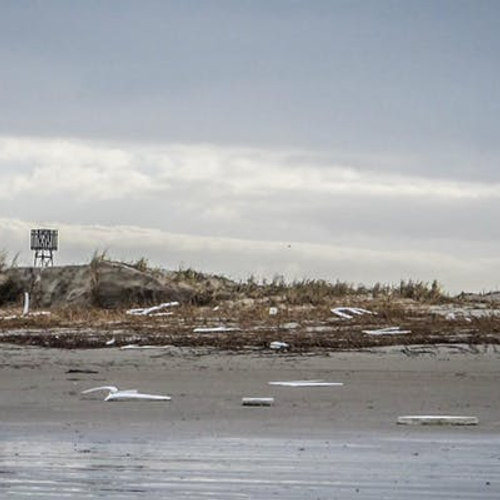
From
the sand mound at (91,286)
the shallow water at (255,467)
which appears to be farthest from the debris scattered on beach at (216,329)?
the shallow water at (255,467)

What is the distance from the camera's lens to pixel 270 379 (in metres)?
14.6

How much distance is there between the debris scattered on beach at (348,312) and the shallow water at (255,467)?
34.1 ft

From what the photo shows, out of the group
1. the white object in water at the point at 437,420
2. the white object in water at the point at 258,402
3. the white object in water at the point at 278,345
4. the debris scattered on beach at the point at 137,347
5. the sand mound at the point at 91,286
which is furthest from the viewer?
the sand mound at the point at 91,286

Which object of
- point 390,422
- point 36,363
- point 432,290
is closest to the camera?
point 390,422

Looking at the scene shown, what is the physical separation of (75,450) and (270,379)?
4.89 m

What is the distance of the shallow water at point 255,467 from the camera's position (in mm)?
8203

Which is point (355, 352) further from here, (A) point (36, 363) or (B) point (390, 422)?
(B) point (390, 422)

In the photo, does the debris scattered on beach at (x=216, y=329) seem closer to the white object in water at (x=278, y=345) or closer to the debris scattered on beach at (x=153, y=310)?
the white object in water at (x=278, y=345)

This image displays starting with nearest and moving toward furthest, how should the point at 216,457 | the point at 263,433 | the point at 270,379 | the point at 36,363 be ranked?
the point at 216,457 → the point at 263,433 → the point at 270,379 → the point at 36,363

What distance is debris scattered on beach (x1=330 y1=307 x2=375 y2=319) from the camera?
69.5ft

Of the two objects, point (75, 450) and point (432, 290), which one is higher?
point (432, 290)

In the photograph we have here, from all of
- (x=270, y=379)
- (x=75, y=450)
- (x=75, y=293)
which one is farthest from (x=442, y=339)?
(x=75, y=293)

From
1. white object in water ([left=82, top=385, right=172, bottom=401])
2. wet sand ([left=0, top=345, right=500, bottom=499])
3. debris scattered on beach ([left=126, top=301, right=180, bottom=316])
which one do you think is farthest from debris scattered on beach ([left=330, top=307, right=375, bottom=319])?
white object in water ([left=82, top=385, right=172, bottom=401])

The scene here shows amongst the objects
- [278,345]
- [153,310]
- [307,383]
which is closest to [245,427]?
[307,383]
